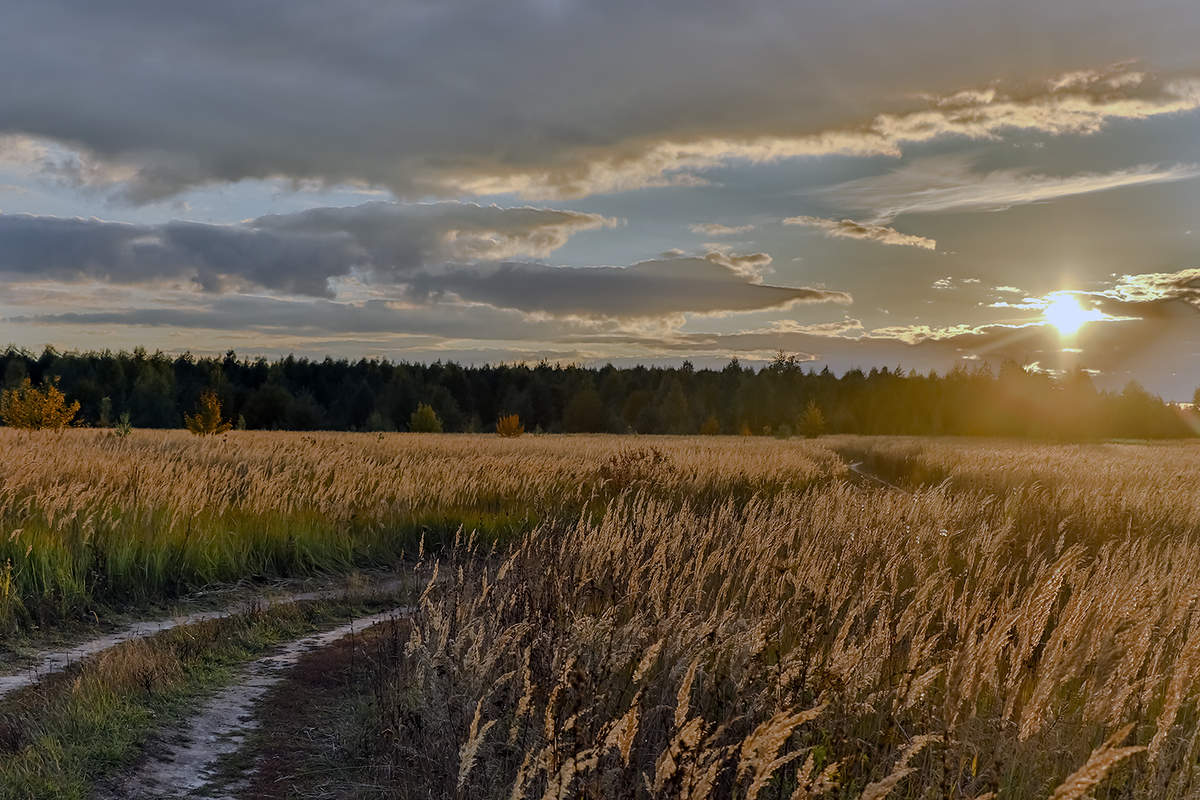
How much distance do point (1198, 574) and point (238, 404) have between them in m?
103

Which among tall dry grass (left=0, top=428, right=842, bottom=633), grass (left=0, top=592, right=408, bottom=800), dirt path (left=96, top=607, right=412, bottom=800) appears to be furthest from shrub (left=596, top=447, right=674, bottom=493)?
dirt path (left=96, top=607, right=412, bottom=800)

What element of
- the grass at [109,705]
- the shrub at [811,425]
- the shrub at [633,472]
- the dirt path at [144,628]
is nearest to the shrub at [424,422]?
the shrub at [811,425]

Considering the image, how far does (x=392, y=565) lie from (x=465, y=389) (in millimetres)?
100089

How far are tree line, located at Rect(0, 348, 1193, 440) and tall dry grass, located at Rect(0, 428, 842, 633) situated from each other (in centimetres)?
7039

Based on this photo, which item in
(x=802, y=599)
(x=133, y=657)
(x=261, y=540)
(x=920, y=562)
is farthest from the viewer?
(x=261, y=540)

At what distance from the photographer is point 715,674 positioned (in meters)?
4.57

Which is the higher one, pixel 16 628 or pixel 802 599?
pixel 802 599

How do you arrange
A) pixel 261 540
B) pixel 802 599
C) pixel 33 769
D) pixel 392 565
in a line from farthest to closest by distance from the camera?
1. pixel 392 565
2. pixel 261 540
3. pixel 802 599
4. pixel 33 769

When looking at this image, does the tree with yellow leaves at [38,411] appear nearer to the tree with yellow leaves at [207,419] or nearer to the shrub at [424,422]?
the tree with yellow leaves at [207,419]

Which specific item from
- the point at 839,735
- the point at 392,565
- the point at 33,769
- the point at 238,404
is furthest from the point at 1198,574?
the point at 238,404

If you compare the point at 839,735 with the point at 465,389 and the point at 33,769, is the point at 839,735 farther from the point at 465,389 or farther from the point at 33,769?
the point at 465,389

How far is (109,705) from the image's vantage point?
6.07 m

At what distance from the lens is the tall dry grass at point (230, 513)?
32.6 feet

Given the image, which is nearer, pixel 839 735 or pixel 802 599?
pixel 839 735
